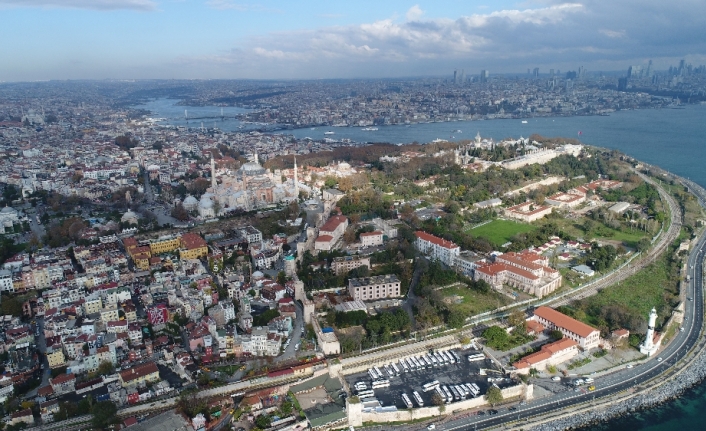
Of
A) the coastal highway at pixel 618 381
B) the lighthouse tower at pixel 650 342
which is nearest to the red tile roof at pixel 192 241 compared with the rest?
the coastal highway at pixel 618 381

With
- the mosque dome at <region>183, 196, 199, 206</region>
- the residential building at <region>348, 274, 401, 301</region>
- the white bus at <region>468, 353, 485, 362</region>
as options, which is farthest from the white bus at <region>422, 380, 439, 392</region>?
the mosque dome at <region>183, 196, 199, 206</region>

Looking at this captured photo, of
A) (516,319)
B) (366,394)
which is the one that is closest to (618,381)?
(516,319)

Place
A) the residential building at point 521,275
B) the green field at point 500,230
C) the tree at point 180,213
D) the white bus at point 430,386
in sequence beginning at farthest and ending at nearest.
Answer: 1. the tree at point 180,213
2. the green field at point 500,230
3. the residential building at point 521,275
4. the white bus at point 430,386

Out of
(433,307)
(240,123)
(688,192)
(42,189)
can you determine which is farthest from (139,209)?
(240,123)

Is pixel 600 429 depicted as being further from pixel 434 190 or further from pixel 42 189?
pixel 42 189

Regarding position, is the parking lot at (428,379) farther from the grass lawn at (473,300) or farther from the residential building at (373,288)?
the residential building at (373,288)

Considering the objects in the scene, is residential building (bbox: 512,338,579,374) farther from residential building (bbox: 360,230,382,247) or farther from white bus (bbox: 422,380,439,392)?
residential building (bbox: 360,230,382,247)

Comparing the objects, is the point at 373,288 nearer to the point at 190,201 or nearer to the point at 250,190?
the point at 250,190
